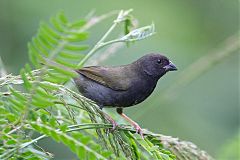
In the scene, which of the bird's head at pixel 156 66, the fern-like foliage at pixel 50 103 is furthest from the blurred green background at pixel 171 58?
the fern-like foliage at pixel 50 103

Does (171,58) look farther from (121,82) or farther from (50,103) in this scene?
(50,103)

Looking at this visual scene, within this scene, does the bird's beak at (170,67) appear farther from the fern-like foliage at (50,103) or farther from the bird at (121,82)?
the fern-like foliage at (50,103)

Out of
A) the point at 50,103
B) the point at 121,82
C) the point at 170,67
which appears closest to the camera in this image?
the point at 50,103

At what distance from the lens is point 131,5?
9.75 m

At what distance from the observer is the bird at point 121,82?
4.80m

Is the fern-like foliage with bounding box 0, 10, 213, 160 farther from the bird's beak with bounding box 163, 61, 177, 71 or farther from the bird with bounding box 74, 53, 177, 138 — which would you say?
the bird's beak with bounding box 163, 61, 177, 71

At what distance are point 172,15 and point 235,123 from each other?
261 cm

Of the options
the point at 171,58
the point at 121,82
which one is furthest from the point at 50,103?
the point at 171,58

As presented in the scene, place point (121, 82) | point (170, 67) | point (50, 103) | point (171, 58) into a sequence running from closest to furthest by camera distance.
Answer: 1. point (50, 103)
2. point (121, 82)
3. point (170, 67)
4. point (171, 58)

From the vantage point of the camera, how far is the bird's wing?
487 cm

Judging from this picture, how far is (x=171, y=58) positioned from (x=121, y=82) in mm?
3025

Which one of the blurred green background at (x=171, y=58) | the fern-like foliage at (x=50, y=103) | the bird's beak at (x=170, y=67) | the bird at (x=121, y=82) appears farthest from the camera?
the blurred green background at (x=171, y=58)

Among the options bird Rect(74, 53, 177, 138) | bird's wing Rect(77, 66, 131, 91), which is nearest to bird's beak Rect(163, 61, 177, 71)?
bird Rect(74, 53, 177, 138)

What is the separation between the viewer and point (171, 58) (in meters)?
7.92
